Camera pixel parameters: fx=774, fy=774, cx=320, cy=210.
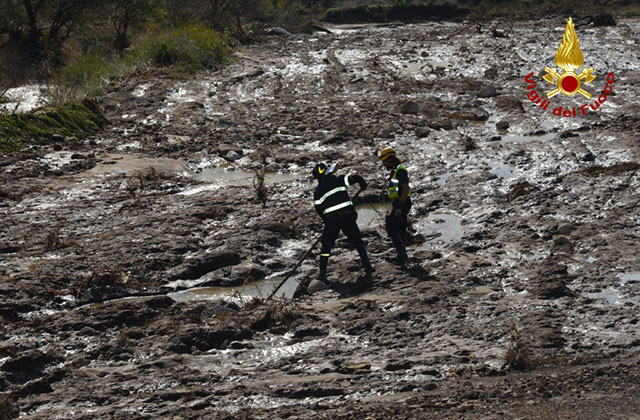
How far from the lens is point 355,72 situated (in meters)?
22.8

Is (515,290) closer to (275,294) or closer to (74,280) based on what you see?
(275,294)

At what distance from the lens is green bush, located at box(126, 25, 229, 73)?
23.2 meters

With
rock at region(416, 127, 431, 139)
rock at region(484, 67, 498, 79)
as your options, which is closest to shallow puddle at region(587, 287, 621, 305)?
rock at region(416, 127, 431, 139)

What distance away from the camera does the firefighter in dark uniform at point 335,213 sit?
9148mm

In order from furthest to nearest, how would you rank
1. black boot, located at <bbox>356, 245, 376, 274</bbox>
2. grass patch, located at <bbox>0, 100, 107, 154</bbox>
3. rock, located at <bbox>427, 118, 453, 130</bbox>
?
rock, located at <bbox>427, 118, 453, 130</bbox>, grass patch, located at <bbox>0, 100, 107, 154</bbox>, black boot, located at <bbox>356, 245, 376, 274</bbox>

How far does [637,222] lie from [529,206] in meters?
1.56

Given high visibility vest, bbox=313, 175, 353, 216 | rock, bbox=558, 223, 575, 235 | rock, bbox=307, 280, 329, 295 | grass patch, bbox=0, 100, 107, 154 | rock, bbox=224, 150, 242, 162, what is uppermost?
grass patch, bbox=0, 100, 107, 154

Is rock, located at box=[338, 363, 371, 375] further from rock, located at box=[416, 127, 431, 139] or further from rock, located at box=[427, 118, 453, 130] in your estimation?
rock, located at box=[427, 118, 453, 130]

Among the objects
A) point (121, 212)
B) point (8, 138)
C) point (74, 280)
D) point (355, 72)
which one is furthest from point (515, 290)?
point (355, 72)

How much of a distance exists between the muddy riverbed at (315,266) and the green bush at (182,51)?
4752 mm

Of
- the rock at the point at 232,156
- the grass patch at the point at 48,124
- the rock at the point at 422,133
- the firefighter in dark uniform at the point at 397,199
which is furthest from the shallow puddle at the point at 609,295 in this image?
the grass patch at the point at 48,124

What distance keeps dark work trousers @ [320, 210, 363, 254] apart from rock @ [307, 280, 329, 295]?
42 cm

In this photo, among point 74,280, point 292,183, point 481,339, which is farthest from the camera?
point 292,183

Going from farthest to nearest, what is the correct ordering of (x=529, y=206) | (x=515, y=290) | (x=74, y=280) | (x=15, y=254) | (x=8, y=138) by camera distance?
(x=8, y=138)
(x=529, y=206)
(x=15, y=254)
(x=74, y=280)
(x=515, y=290)
